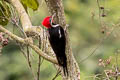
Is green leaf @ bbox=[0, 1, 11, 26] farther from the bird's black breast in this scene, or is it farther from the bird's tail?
the bird's tail

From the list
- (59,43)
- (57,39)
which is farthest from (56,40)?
(59,43)

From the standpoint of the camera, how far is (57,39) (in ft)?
15.7

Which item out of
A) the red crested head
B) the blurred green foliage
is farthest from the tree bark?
the blurred green foliage

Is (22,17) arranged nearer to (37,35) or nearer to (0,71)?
(37,35)

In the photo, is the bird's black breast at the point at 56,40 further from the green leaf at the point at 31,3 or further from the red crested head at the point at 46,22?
the green leaf at the point at 31,3

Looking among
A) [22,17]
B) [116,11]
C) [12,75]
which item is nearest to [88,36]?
[12,75]

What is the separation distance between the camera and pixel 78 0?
1403 centimetres

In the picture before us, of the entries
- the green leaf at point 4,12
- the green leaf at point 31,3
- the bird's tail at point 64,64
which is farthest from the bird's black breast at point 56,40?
the green leaf at point 4,12

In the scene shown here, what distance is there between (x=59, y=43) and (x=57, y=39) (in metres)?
0.13

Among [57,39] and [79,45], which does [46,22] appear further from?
[79,45]

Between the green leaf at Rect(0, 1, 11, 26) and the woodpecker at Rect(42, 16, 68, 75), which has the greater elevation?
the green leaf at Rect(0, 1, 11, 26)

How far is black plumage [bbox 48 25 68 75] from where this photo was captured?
430 centimetres

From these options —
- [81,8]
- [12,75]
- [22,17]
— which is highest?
[22,17]

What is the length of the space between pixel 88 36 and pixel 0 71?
126 inches
